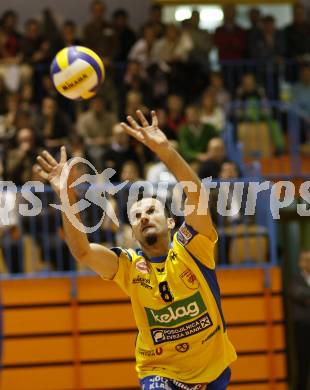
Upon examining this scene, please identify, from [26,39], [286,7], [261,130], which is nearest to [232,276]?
[261,130]

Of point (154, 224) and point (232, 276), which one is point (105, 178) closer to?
point (232, 276)

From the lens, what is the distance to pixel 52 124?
1370 centimetres

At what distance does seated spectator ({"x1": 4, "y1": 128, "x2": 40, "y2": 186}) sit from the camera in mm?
12289

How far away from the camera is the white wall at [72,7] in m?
17.4

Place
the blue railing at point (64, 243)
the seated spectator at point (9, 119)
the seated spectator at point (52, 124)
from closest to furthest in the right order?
the blue railing at point (64, 243) → the seated spectator at point (9, 119) → the seated spectator at point (52, 124)

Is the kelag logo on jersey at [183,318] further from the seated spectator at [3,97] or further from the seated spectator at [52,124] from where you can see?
the seated spectator at [3,97]

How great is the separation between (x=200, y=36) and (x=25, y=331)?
6.61 m

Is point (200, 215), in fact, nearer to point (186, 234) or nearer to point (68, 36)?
point (186, 234)

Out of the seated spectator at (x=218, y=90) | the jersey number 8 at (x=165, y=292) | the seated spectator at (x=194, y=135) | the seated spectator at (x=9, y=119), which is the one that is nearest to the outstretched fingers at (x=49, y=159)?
the jersey number 8 at (x=165, y=292)

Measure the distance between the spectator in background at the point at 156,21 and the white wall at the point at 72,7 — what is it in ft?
2.09

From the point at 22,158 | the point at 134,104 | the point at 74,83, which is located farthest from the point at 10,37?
the point at 74,83

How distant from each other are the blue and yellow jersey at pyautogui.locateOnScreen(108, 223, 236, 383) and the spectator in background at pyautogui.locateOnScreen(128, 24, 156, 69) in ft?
30.1

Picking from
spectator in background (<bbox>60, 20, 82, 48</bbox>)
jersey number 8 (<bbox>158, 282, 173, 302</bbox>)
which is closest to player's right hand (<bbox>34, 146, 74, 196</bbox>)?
jersey number 8 (<bbox>158, 282, 173, 302</bbox>)

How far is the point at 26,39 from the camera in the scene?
15578 millimetres
